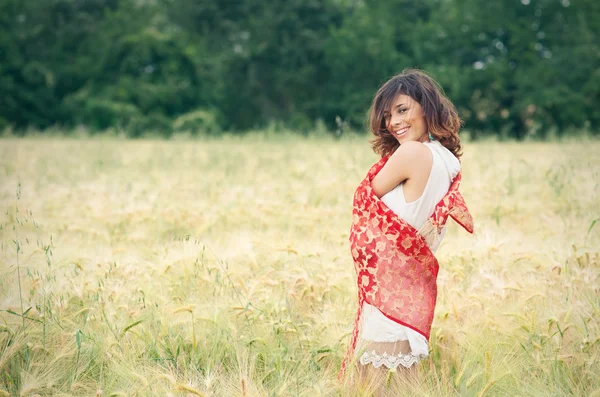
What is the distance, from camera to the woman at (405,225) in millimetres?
2135

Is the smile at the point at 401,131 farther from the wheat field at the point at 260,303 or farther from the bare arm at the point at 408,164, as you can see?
the wheat field at the point at 260,303

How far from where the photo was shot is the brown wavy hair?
2232mm

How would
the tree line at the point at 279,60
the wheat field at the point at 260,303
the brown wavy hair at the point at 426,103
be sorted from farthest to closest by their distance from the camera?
the tree line at the point at 279,60
the wheat field at the point at 260,303
the brown wavy hair at the point at 426,103

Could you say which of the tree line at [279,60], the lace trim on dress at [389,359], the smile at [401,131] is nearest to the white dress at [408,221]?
the lace trim on dress at [389,359]

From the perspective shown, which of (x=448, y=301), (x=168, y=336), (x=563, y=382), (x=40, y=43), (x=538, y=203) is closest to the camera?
(x=563, y=382)

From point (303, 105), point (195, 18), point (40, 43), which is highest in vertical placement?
point (195, 18)

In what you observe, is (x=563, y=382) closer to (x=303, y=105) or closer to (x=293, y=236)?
(x=293, y=236)

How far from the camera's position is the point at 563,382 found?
2.46 metres

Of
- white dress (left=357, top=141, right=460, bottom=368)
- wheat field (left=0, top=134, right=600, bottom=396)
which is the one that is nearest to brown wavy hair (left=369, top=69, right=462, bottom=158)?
white dress (left=357, top=141, right=460, bottom=368)

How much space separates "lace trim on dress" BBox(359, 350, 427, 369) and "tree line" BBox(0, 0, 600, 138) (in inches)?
814

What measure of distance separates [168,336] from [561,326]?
1962 mm

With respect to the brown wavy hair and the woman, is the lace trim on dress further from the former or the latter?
the brown wavy hair

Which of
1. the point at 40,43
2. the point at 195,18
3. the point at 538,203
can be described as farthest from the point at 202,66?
the point at 538,203

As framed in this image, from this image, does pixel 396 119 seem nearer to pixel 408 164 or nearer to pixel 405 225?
pixel 408 164
